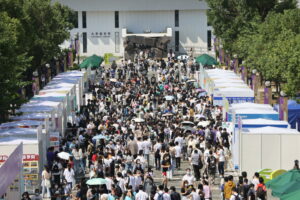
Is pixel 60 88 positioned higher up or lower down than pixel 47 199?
higher up

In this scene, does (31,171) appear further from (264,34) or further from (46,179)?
(264,34)

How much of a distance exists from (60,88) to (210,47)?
43460 mm

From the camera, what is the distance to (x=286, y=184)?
25.5 m

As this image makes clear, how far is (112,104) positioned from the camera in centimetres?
5006

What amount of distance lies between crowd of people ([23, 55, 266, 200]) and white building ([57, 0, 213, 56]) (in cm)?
3136

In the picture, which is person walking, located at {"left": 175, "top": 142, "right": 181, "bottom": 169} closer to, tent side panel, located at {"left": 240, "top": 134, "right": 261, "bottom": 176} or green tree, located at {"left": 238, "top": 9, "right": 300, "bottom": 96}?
tent side panel, located at {"left": 240, "top": 134, "right": 261, "bottom": 176}

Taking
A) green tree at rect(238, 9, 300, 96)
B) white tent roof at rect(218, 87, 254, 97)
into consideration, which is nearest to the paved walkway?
white tent roof at rect(218, 87, 254, 97)

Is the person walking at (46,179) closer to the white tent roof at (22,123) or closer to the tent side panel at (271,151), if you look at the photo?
the white tent roof at (22,123)

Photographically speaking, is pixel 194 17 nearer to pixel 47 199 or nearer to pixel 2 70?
pixel 2 70

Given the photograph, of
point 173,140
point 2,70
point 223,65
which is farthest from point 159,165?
point 223,65

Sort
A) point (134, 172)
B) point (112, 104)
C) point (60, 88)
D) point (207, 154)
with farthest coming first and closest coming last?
point (112, 104) → point (60, 88) → point (207, 154) → point (134, 172)

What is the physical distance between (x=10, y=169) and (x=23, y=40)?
20.0 metres

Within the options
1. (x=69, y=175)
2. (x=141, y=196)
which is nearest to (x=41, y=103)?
(x=69, y=175)

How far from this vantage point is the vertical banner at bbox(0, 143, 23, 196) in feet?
79.6
